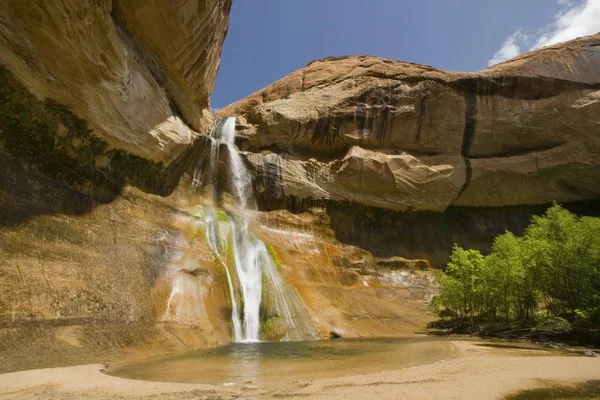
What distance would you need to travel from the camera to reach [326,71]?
3619cm

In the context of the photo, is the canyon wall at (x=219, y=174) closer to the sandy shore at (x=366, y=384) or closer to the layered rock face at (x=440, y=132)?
the layered rock face at (x=440, y=132)

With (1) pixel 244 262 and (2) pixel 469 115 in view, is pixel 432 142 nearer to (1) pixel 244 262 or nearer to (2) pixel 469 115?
(2) pixel 469 115

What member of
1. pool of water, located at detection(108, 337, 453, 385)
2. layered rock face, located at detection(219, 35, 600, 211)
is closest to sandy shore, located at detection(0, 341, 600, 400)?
pool of water, located at detection(108, 337, 453, 385)

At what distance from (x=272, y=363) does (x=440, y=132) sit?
26445 millimetres

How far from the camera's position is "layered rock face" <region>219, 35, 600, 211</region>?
31.6 meters

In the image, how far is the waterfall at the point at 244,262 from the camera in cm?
1945

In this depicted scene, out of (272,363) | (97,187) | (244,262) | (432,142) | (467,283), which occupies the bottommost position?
(272,363)

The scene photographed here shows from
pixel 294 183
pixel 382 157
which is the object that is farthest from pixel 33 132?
pixel 382 157

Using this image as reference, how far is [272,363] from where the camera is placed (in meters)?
11.4

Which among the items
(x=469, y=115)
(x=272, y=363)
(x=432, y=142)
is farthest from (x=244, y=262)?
(x=469, y=115)

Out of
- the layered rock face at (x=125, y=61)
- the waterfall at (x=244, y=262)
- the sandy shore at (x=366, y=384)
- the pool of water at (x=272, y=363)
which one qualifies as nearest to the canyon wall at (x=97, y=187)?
the layered rock face at (x=125, y=61)

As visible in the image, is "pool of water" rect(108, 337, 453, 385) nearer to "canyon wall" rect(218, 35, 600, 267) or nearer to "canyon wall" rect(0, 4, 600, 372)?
"canyon wall" rect(0, 4, 600, 372)

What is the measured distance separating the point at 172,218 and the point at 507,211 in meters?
27.5

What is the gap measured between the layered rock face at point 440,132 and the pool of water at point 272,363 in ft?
58.6
